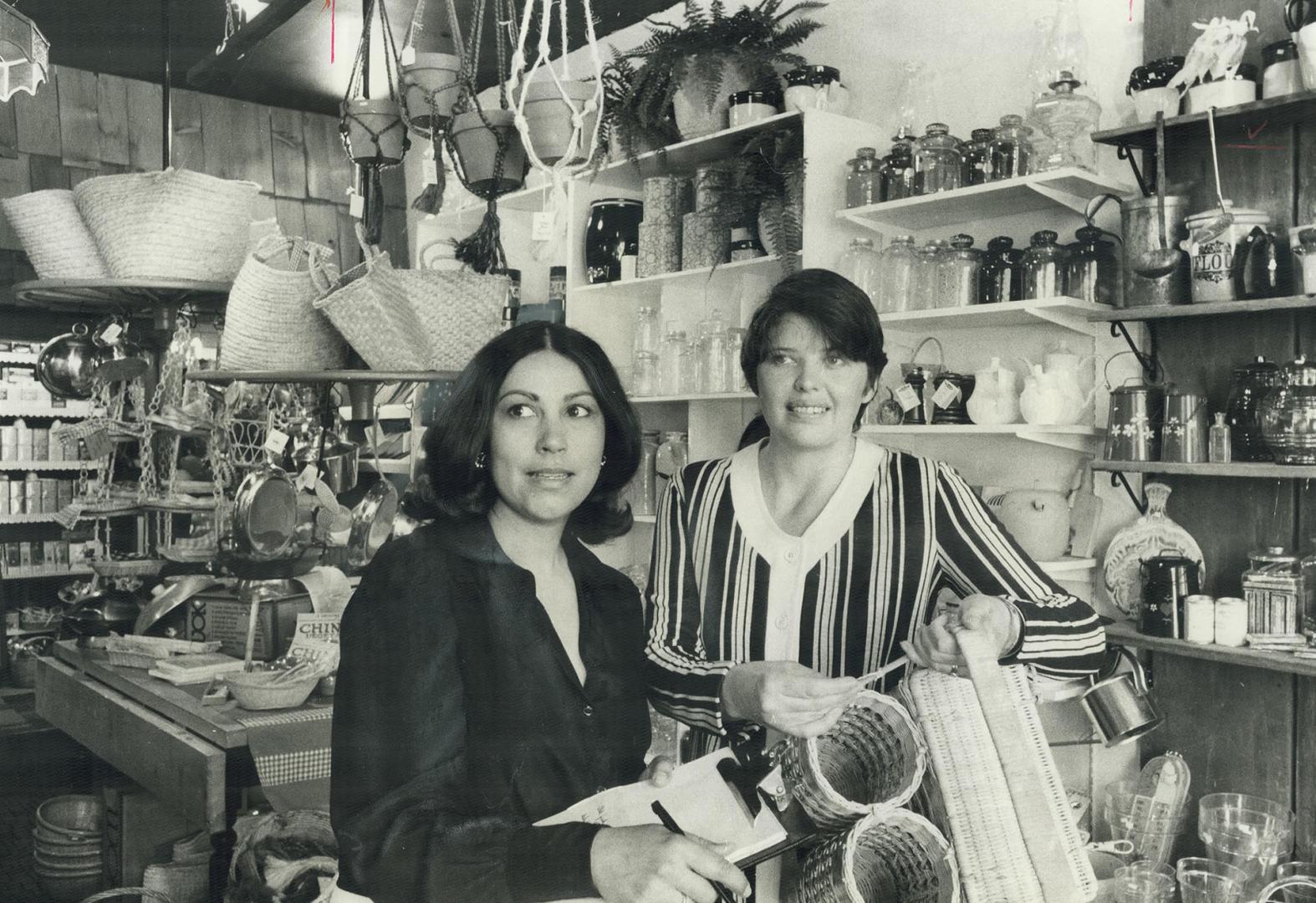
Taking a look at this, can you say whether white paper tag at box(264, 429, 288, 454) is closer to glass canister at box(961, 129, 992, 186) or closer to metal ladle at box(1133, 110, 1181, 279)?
glass canister at box(961, 129, 992, 186)

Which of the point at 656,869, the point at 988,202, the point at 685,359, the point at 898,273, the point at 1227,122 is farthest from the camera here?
the point at 685,359

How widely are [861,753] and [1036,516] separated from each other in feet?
4.21

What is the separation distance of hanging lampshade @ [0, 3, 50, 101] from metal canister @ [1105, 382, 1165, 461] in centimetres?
184

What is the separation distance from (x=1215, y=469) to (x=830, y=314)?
1.00m

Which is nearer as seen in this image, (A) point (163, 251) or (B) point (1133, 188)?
(A) point (163, 251)

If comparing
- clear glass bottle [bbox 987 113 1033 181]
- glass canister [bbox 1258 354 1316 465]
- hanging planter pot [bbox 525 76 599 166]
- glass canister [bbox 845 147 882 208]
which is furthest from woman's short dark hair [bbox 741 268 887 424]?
glass canister [bbox 845 147 882 208]

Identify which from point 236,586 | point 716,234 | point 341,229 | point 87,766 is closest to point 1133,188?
point 716,234

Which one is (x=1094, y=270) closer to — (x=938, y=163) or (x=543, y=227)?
(x=938, y=163)

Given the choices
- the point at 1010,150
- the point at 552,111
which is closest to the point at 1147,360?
the point at 1010,150

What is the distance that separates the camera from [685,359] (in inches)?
108

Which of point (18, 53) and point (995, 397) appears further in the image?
point (995, 397)

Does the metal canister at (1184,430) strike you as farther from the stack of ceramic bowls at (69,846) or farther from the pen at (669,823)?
the stack of ceramic bowls at (69,846)

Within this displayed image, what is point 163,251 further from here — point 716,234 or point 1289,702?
point 1289,702

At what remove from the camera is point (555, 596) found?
3.33 ft
